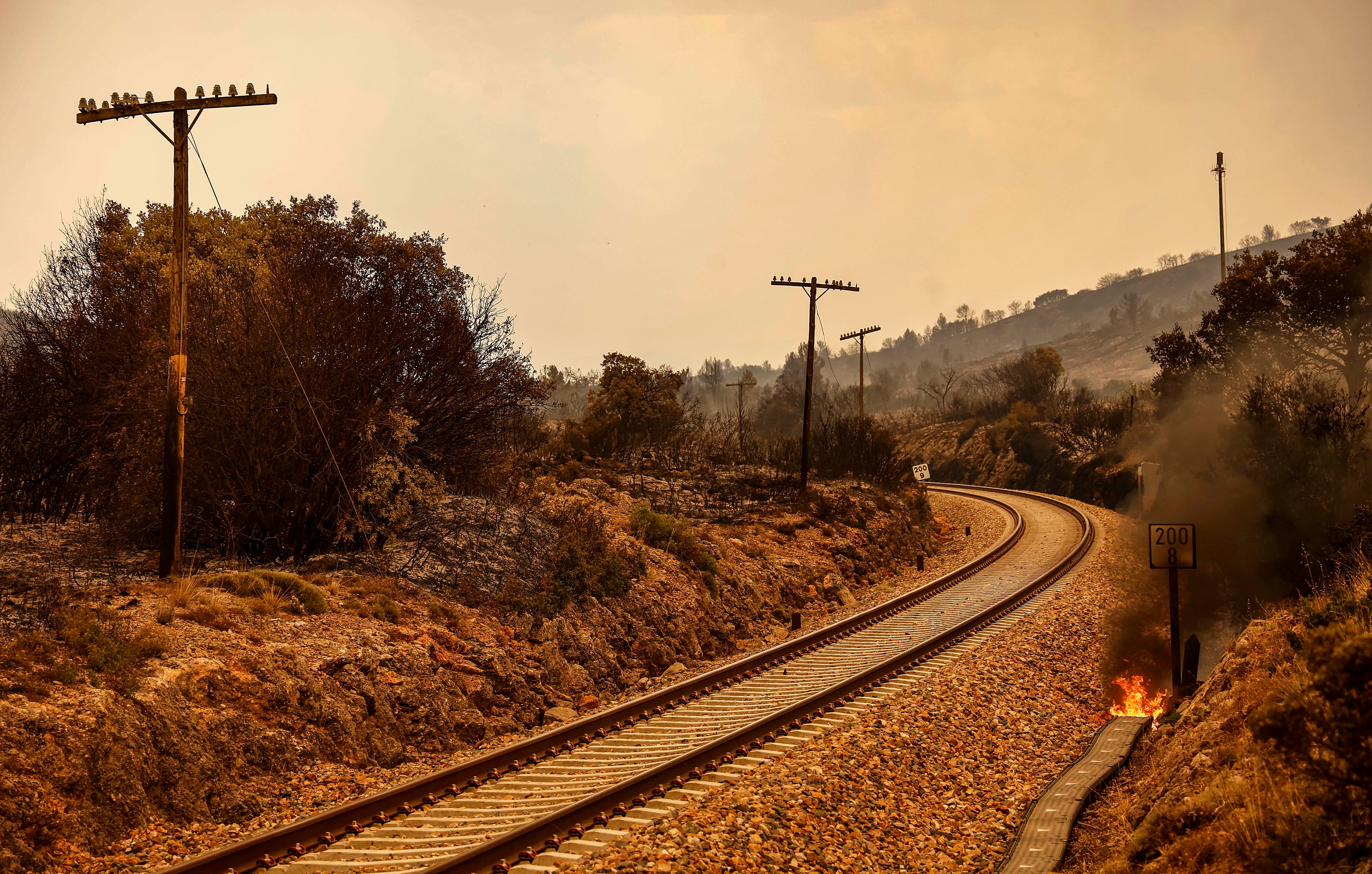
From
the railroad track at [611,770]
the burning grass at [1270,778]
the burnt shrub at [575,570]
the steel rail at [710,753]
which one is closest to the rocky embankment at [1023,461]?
the steel rail at [710,753]

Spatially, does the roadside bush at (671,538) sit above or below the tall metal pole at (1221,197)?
below

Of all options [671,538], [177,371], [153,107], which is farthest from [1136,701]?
[153,107]

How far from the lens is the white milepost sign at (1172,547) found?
1617cm

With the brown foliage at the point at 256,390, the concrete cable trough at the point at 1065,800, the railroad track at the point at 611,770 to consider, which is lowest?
the concrete cable trough at the point at 1065,800

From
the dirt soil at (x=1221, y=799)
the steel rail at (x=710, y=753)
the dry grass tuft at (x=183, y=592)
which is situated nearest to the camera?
the dirt soil at (x=1221, y=799)

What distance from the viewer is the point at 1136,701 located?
48.2ft

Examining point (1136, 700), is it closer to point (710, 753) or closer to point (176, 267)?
point (710, 753)

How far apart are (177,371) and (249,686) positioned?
6.20 m

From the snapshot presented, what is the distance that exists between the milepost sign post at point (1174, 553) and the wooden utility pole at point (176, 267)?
59.8ft

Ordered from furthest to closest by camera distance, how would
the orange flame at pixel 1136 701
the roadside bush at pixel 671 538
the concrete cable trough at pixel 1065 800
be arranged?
1. the roadside bush at pixel 671 538
2. the orange flame at pixel 1136 701
3. the concrete cable trough at pixel 1065 800

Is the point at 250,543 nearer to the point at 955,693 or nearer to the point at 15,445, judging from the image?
the point at 15,445

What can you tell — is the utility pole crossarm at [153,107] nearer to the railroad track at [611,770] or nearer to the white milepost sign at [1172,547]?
the railroad track at [611,770]

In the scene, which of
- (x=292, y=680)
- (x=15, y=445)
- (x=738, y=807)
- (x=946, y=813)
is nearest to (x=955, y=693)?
(x=946, y=813)

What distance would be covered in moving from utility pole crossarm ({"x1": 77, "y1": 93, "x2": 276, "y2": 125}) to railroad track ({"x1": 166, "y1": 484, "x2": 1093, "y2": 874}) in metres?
11.8
